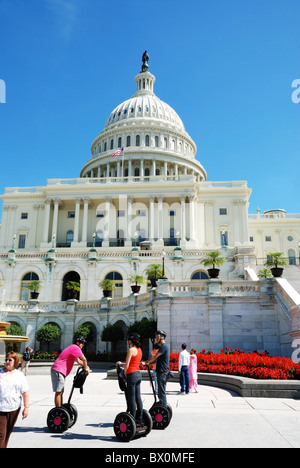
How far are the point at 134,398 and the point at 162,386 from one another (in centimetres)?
183

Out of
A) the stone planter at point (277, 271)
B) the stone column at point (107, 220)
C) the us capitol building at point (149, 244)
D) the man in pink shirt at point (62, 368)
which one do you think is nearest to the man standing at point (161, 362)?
the man in pink shirt at point (62, 368)

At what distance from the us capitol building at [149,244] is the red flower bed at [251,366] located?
14.4 feet

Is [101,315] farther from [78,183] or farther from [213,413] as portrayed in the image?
[78,183]

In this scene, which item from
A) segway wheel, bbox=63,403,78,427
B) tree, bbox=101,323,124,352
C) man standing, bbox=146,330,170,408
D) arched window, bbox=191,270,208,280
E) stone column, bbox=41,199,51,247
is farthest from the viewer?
stone column, bbox=41,199,51,247

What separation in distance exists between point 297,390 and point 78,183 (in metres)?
66.1

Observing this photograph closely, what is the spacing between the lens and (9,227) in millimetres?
78688

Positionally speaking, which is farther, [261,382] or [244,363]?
[244,363]

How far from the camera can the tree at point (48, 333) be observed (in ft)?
116

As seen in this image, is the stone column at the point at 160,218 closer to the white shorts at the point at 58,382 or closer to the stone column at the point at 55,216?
the stone column at the point at 55,216

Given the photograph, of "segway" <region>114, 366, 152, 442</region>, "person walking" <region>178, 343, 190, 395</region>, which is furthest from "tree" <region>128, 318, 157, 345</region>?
"segway" <region>114, 366, 152, 442</region>

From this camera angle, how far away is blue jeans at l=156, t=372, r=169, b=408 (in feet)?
33.7

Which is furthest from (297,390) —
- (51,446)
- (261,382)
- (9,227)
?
(9,227)

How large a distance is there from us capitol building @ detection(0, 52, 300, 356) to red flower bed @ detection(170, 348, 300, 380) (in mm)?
4377

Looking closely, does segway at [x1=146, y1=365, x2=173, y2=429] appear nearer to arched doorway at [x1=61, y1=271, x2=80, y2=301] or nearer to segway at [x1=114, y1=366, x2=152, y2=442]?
segway at [x1=114, y1=366, x2=152, y2=442]
